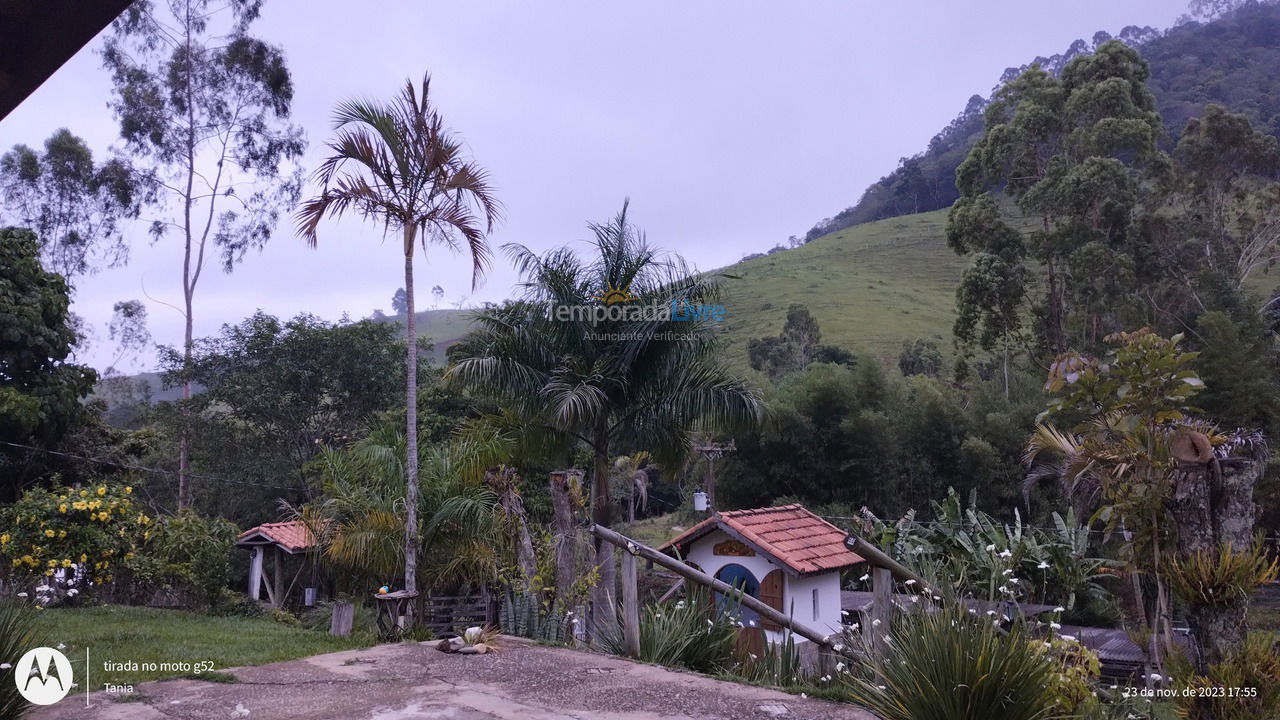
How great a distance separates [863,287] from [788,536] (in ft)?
156

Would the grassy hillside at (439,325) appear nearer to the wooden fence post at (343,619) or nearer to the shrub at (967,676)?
the wooden fence post at (343,619)

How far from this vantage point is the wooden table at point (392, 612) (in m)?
7.81

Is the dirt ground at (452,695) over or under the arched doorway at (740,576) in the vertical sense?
over

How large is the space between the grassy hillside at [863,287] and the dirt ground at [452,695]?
112 ft

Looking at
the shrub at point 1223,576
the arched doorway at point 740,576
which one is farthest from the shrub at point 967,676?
the arched doorway at point 740,576

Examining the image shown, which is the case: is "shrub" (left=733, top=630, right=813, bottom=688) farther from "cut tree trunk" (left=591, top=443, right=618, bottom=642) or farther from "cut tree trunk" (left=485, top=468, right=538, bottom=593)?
"cut tree trunk" (left=485, top=468, right=538, bottom=593)

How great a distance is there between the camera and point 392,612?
7.90 m

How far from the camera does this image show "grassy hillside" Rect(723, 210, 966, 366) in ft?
155

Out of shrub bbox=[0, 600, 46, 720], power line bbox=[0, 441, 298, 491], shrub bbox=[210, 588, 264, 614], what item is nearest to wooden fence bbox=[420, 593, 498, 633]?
shrub bbox=[210, 588, 264, 614]

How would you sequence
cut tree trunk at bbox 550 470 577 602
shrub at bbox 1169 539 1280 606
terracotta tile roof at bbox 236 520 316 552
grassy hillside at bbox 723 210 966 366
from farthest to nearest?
grassy hillside at bbox 723 210 966 366
terracotta tile roof at bbox 236 520 316 552
cut tree trunk at bbox 550 470 577 602
shrub at bbox 1169 539 1280 606

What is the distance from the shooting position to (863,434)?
19766 mm

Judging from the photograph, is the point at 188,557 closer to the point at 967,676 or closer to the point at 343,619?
the point at 343,619

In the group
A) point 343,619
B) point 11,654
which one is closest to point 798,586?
point 343,619

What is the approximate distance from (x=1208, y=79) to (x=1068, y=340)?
53.8 metres
